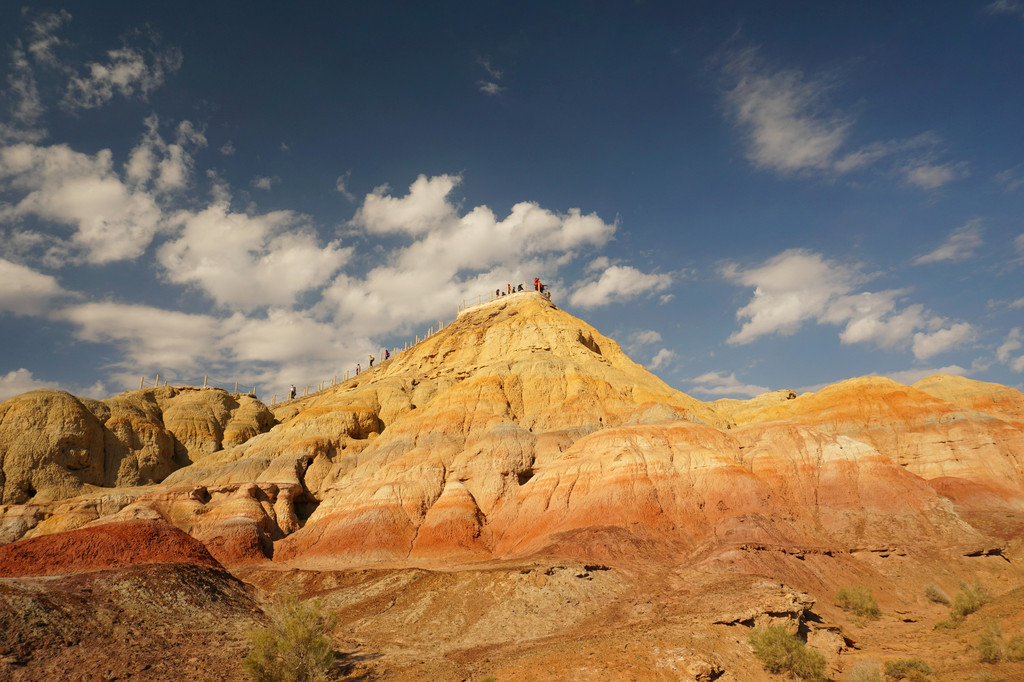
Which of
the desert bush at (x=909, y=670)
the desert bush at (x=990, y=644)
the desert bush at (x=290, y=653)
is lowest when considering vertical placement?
the desert bush at (x=909, y=670)

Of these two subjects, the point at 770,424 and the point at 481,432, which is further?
the point at 481,432

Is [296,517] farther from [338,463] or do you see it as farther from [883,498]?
[883,498]

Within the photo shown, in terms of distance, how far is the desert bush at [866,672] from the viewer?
20422mm

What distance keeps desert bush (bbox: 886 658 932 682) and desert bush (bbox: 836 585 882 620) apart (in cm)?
793

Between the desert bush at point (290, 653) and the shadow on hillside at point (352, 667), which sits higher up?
the desert bush at point (290, 653)

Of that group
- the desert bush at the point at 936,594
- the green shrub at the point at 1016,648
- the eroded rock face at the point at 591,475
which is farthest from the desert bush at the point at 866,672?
the desert bush at the point at 936,594

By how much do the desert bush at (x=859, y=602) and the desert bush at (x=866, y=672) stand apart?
7945 millimetres

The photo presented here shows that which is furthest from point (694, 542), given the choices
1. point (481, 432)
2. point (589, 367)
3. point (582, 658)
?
point (589, 367)

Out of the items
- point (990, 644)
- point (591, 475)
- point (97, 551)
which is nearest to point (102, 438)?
point (97, 551)

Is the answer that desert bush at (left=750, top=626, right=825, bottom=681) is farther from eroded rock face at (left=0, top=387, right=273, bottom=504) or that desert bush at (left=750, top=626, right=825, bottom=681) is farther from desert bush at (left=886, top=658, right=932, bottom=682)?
eroded rock face at (left=0, top=387, right=273, bottom=504)

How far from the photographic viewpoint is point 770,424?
156ft

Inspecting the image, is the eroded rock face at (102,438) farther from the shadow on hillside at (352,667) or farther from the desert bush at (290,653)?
the desert bush at (290,653)

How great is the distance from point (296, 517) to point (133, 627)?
1100 inches

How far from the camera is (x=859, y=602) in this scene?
98.1 feet
